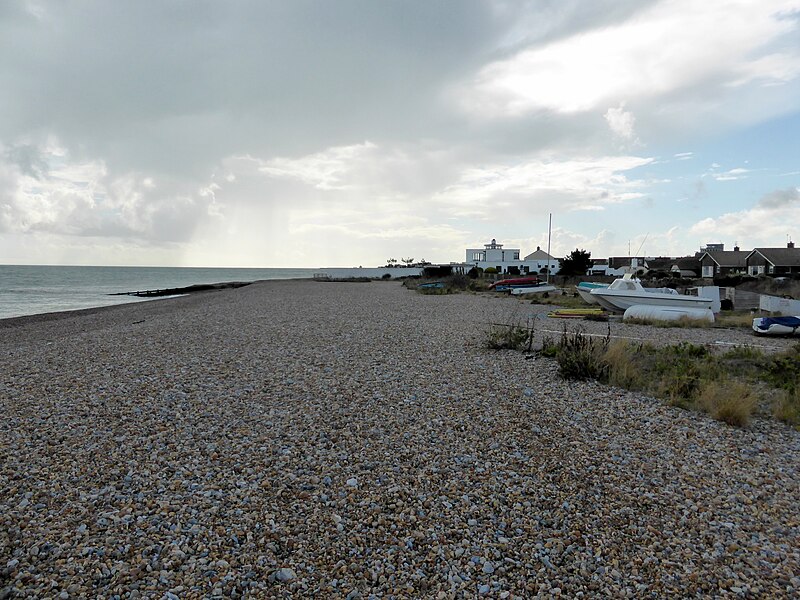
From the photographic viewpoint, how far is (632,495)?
4395 mm

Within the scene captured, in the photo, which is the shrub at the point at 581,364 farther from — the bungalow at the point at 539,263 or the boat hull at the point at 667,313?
the bungalow at the point at 539,263

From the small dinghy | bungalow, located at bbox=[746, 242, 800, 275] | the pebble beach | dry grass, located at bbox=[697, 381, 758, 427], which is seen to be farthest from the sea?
bungalow, located at bbox=[746, 242, 800, 275]

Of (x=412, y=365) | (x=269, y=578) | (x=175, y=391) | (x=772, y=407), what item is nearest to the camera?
(x=269, y=578)

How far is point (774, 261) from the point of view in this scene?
57.7 m

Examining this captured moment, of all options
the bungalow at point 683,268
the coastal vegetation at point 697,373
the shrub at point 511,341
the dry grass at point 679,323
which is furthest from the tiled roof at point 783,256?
the shrub at point 511,341

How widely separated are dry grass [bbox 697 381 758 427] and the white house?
206 feet

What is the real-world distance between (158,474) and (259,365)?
4.76 metres

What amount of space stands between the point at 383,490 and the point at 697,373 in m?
6.44

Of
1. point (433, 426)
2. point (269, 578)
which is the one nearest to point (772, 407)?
point (433, 426)

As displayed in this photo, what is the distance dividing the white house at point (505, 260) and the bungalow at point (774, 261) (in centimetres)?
2237

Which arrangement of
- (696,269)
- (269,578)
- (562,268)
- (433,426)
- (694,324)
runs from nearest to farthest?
(269,578) → (433,426) → (694,324) → (562,268) → (696,269)

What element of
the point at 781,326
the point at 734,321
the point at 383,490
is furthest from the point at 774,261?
the point at 383,490

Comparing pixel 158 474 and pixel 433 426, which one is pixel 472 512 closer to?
pixel 433 426

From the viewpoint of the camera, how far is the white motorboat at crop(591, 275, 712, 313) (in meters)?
18.2
